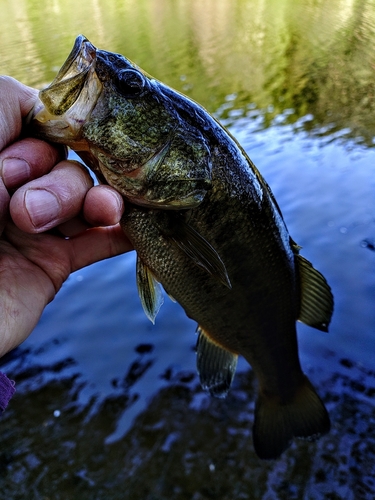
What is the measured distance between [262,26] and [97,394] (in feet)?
81.8

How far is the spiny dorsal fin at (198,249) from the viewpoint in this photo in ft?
6.38

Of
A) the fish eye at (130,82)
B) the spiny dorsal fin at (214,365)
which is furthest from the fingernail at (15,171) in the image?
the spiny dorsal fin at (214,365)

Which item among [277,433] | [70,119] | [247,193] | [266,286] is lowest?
[277,433]

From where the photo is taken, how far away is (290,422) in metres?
2.85

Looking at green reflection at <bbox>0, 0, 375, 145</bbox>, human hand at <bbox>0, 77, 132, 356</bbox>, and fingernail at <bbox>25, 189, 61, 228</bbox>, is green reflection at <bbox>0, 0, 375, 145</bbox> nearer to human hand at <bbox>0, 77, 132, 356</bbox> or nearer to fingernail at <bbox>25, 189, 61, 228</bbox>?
human hand at <bbox>0, 77, 132, 356</bbox>

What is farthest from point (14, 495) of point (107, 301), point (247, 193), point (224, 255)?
point (247, 193)

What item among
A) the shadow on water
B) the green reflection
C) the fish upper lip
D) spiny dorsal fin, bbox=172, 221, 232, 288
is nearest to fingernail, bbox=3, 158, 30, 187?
the fish upper lip

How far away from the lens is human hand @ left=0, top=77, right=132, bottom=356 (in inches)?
67.2

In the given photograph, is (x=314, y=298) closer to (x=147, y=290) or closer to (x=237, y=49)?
(x=147, y=290)

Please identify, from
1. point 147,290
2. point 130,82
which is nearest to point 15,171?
point 130,82

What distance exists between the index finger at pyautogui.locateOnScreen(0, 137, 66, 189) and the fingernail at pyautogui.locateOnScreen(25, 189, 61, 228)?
0.12 meters

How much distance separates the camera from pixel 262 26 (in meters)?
24.6

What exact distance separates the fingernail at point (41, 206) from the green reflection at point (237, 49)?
952cm

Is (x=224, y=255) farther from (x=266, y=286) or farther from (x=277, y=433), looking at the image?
(x=277, y=433)
